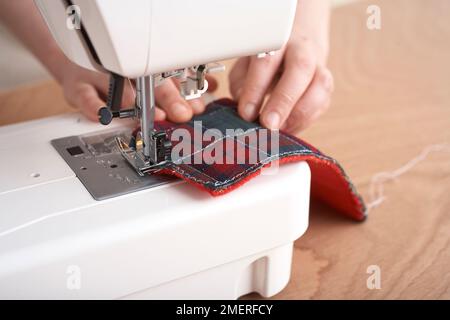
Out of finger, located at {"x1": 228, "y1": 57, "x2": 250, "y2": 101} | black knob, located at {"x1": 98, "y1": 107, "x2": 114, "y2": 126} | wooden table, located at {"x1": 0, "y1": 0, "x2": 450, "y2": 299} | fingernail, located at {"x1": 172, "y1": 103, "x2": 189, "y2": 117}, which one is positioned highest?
black knob, located at {"x1": 98, "y1": 107, "x2": 114, "y2": 126}

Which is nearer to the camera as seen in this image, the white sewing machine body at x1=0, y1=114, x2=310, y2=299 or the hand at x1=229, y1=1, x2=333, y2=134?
the white sewing machine body at x1=0, y1=114, x2=310, y2=299

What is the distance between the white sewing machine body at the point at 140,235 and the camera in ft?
2.51

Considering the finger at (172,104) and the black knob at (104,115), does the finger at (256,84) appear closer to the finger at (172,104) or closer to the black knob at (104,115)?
the finger at (172,104)

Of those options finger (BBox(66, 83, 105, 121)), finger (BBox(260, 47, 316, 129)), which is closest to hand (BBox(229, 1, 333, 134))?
finger (BBox(260, 47, 316, 129))

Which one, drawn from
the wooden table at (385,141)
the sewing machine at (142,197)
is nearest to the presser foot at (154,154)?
the sewing machine at (142,197)

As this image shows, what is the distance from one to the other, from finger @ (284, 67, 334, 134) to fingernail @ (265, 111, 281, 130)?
84mm

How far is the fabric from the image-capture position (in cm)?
88

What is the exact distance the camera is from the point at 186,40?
2.50 feet

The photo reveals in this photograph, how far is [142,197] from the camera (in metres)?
0.86

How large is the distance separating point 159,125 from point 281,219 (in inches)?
10.4

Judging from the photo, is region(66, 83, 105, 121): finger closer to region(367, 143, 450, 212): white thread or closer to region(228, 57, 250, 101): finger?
region(228, 57, 250, 101): finger

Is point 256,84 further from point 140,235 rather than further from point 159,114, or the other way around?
point 140,235

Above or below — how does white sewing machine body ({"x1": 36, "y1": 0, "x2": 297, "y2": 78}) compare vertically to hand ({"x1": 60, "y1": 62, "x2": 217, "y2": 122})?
above
